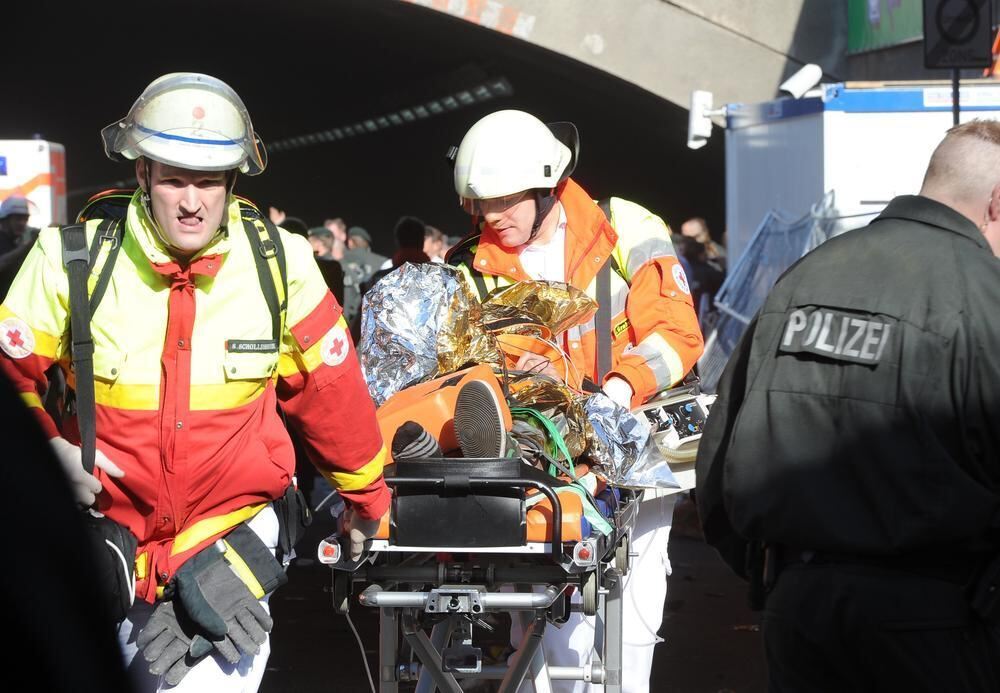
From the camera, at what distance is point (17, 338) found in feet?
11.1

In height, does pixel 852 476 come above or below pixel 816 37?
below

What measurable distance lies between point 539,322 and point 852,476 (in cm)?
170

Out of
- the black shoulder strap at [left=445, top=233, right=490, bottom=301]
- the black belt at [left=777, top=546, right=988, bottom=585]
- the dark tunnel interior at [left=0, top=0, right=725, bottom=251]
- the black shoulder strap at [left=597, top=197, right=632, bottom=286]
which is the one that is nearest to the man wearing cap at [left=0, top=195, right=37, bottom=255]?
the dark tunnel interior at [left=0, top=0, right=725, bottom=251]

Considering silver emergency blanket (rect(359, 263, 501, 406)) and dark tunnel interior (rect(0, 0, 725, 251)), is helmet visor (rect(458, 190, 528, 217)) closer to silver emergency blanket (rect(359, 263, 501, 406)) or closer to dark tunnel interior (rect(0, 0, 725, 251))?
silver emergency blanket (rect(359, 263, 501, 406))

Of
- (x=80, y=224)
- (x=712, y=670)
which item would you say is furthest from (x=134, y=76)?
(x=80, y=224)

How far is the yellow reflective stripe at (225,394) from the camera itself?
136 inches

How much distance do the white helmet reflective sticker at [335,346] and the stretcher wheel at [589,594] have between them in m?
0.88

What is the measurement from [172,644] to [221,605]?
0.14 metres

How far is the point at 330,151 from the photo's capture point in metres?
42.0

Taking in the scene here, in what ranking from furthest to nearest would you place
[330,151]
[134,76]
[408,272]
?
[330,151]
[134,76]
[408,272]

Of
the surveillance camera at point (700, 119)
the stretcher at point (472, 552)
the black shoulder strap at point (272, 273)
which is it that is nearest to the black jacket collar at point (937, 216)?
the stretcher at point (472, 552)

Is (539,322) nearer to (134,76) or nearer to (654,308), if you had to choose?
(654,308)

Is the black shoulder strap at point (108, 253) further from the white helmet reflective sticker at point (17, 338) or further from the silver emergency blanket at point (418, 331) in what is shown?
the silver emergency blanket at point (418, 331)

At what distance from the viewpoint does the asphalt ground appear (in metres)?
6.66
